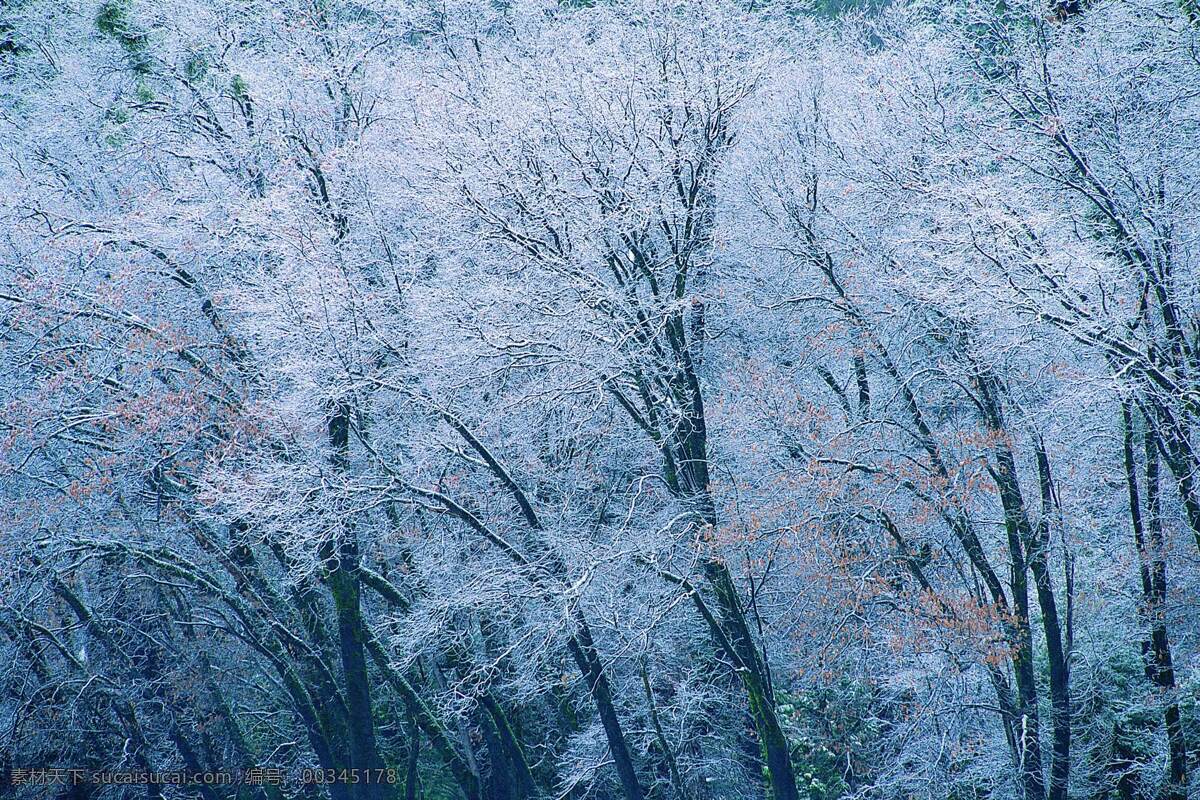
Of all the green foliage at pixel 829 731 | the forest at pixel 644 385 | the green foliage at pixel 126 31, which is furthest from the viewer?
the green foliage at pixel 126 31

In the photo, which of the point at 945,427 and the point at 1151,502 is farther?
the point at 945,427

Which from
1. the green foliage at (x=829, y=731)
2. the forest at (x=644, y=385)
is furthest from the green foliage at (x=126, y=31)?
the green foliage at (x=829, y=731)

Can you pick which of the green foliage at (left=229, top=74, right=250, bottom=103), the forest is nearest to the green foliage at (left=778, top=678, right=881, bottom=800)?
the forest

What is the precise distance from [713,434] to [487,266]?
395cm

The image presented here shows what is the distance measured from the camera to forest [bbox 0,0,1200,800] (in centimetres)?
1109

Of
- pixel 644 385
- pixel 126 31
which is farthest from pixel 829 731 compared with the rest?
pixel 126 31

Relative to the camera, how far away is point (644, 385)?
11.6 meters

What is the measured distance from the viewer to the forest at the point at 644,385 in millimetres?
11086

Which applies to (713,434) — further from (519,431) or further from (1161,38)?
(1161,38)

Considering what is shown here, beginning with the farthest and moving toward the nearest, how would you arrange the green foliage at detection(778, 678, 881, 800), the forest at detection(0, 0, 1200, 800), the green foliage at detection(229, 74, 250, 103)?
the green foliage at detection(778, 678, 881, 800)
the green foliage at detection(229, 74, 250, 103)
the forest at detection(0, 0, 1200, 800)

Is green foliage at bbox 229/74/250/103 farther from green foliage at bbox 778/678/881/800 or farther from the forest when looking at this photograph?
green foliage at bbox 778/678/881/800

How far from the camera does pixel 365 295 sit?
460 inches

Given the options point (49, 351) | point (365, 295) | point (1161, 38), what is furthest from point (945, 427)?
point (49, 351)

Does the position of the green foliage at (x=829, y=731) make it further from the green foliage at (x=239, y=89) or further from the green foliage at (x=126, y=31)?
the green foliage at (x=126, y=31)
